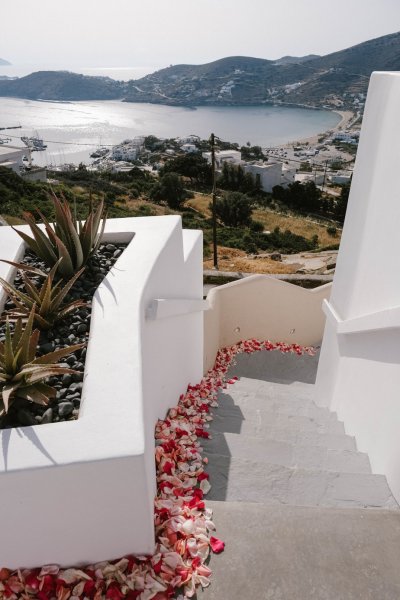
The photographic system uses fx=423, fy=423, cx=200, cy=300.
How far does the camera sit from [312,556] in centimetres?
207

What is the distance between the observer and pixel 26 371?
2088 millimetres

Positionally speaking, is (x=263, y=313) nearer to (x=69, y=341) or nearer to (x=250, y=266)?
(x=250, y=266)

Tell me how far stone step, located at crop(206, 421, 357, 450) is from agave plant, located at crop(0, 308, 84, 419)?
1.86m

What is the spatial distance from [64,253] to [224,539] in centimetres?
215

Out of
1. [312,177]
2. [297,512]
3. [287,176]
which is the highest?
[297,512]

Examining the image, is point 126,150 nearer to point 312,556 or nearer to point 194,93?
point 312,556

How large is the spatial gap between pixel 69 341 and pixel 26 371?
50 centimetres

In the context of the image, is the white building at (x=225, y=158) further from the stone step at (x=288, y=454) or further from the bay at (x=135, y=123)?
the stone step at (x=288, y=454)

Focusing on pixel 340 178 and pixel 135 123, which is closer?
pixel 340 178

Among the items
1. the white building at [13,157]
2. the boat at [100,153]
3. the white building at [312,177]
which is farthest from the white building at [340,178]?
the white building at [13,157]

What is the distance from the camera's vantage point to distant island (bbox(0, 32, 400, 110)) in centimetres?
11844

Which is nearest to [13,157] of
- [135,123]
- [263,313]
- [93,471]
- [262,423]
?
[263,313]

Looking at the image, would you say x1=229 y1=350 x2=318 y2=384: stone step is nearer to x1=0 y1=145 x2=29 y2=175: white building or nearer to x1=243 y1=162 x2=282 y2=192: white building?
x1=0 y1=145 x2=29 y2=175: white building

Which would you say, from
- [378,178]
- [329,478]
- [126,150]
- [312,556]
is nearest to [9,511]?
[312,556]
